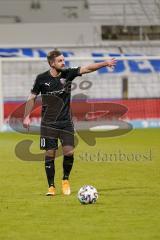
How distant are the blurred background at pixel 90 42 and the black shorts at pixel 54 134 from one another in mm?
14533

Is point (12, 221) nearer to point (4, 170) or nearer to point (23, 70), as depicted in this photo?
point (4, 170)

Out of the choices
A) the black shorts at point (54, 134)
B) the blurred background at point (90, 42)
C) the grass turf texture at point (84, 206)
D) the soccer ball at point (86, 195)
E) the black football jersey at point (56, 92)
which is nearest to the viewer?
the grass turf texture at point (84, 206)

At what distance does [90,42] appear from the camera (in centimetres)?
3178

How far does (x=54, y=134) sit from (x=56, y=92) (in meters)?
0.62

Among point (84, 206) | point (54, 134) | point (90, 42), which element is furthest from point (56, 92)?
point (90, 42)

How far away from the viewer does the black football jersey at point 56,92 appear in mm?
10633

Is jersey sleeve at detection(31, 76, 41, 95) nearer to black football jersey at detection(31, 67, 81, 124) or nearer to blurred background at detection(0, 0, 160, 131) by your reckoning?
black football jersey at detection(31, 67, 81, 124)

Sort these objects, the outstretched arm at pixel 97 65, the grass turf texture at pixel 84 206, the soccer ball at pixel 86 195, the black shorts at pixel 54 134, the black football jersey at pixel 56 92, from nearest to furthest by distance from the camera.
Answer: the grass turf texture at pixel 84 206
the soccer ball at pixel 86 195
the outstretched arm at pixel 97 65
the black football jersey at pixel 56 92
the black shorts at pixel 54 134

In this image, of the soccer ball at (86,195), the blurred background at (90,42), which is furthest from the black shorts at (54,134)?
the blurred background at (90,42)

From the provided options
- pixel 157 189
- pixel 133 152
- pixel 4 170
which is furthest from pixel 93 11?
pixel 157 189

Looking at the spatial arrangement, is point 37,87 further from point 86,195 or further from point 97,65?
point 86,195

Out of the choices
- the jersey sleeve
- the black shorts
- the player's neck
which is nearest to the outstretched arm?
the player's neck

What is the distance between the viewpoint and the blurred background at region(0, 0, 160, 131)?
26859 millimetres

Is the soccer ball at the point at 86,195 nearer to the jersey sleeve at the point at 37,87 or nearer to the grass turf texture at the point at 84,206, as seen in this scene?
the grass turf texture at the point at 84,206
